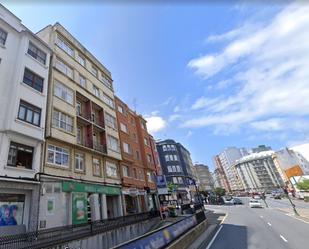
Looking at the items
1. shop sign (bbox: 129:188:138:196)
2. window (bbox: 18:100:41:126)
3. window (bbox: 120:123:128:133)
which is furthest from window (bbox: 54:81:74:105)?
shop sign (bbox: 129:188:138:196)

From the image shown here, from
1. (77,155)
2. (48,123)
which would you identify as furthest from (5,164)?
(77,155)

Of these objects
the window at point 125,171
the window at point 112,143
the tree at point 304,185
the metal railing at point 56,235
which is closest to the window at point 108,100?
the window at point 112,143

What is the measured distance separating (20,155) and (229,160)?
17917 centimetres

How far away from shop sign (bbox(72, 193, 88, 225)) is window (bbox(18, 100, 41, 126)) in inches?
271

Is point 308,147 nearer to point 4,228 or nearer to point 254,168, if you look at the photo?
point 254,168

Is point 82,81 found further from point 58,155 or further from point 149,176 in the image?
point 149,176

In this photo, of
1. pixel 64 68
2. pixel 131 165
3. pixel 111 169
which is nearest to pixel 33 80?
pixel 64 68

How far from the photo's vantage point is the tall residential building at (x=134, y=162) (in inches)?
1101

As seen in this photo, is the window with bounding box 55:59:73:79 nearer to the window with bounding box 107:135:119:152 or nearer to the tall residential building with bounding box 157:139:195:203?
the window with bounding box 107:135:119:152

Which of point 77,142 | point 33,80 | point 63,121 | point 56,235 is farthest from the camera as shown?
point 77,142

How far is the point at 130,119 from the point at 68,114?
1726 cm

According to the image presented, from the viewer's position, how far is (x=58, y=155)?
18016 mm

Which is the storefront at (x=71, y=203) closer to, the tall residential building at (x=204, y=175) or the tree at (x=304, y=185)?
the tree at (x=304, y=185)

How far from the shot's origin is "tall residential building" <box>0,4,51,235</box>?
1361 cm
